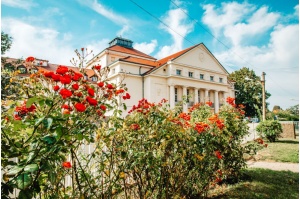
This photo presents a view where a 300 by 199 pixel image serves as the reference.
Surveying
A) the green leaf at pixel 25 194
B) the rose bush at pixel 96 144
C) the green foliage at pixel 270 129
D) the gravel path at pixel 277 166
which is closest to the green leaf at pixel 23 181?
the rose bush at pixel 96 144

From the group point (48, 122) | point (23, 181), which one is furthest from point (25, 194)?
point (48, 122)

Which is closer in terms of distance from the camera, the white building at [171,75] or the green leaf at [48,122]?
the green leaf at [48,122]

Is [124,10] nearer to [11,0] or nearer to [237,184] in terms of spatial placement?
[11,0]

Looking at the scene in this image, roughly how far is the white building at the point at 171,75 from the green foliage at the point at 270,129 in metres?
9.20

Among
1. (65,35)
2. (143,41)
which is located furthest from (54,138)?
(143,41)

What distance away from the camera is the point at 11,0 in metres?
2.00

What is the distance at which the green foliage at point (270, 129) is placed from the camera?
16141mm

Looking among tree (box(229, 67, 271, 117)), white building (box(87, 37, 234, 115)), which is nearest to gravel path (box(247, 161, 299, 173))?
white building (box(87, 37, 234, 115))

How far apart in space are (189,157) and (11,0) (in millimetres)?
3255

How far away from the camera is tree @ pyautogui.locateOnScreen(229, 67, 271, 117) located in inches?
1937

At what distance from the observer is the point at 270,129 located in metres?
16.2

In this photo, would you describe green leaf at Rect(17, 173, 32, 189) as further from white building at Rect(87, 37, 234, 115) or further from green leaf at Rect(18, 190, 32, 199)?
white building at Rect(87, 37, 234, 115)

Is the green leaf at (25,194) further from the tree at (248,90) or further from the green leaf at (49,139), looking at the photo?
the tree at (248,90)

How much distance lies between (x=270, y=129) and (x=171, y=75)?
16770 mm
